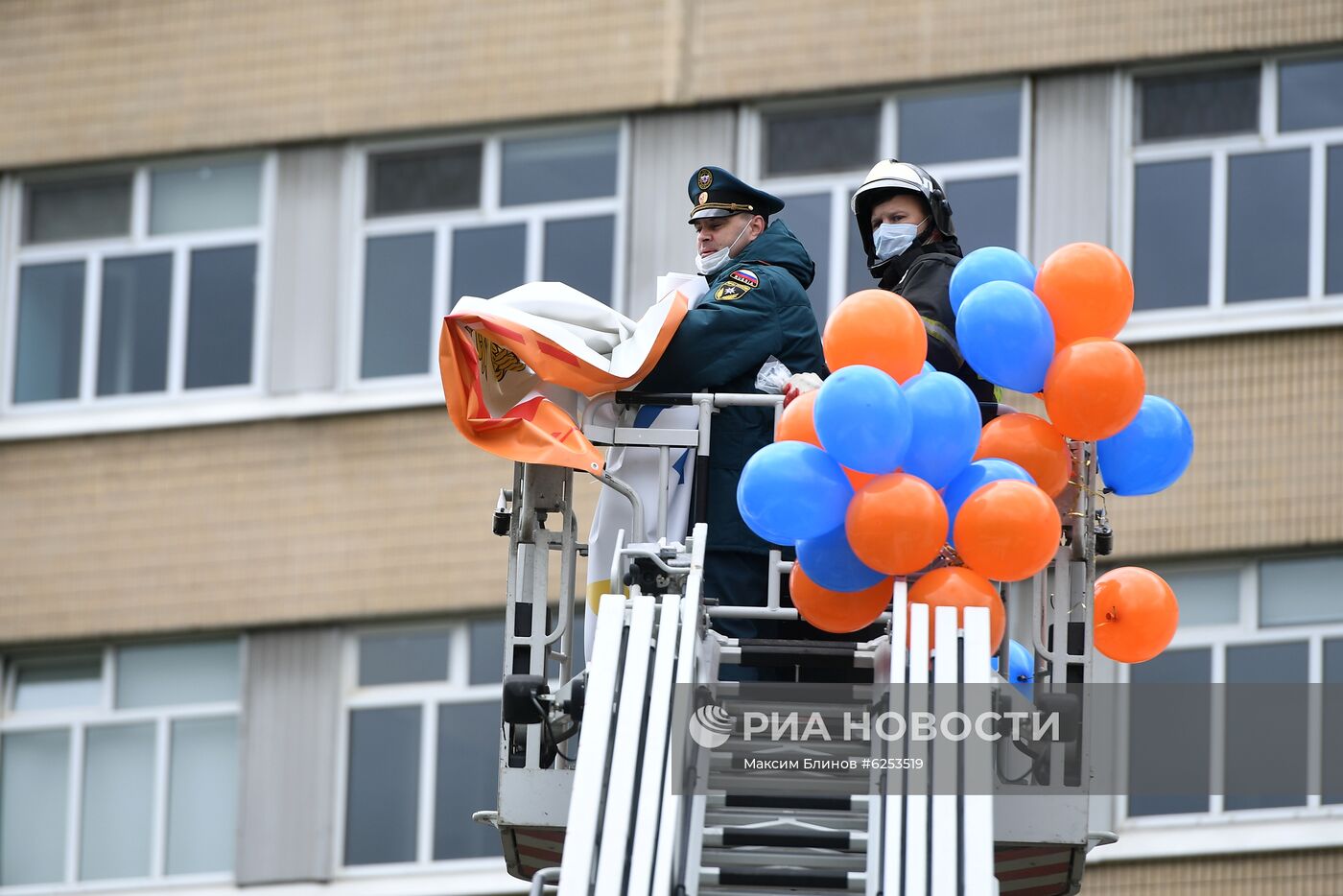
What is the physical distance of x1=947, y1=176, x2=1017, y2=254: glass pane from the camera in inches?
694

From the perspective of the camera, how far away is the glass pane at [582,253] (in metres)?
18.6

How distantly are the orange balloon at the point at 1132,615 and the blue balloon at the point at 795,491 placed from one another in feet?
5.96

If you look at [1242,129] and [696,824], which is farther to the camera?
[1242,129]

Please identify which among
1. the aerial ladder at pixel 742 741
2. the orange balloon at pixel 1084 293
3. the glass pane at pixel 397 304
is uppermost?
the glass pane at pixel 397 304

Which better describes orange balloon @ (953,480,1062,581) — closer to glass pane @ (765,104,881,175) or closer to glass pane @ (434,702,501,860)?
glass pane @ (765,104,881,175)

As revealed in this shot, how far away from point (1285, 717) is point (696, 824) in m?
9.83

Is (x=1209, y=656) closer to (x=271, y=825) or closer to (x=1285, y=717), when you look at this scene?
(x=1285, y=717)

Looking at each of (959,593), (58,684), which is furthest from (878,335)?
(58,684)

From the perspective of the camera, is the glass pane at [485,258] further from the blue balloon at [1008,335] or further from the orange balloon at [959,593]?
the orange balloon at [959,593]

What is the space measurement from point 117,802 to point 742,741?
1204 centimetres

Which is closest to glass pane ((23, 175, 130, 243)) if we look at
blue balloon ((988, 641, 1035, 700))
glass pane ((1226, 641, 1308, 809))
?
glass pane ((1226, 641, 1308, 809))

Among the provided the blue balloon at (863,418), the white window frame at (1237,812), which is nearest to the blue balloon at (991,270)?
the blue balloon at (863,418)

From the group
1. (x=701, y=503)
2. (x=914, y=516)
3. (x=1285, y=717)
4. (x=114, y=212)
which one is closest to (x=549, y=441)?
(x=701, y=503)

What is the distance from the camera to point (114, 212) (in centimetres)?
1994
